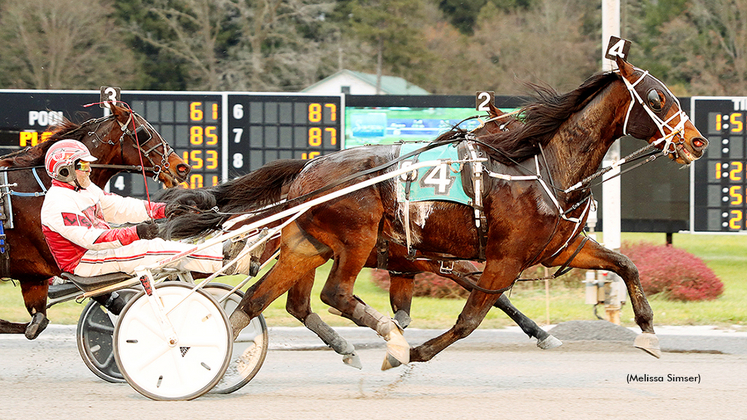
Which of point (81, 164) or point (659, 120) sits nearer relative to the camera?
point (659, 120)

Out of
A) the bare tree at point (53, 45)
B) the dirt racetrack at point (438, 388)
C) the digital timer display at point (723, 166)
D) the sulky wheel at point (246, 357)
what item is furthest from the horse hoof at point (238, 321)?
the bare tree at point (53, 45)

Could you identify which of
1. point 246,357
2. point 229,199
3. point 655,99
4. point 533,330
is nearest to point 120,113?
point 229,199

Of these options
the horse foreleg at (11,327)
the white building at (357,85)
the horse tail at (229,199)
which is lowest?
the horse foreleg at (11,327)

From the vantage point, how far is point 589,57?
3366cm

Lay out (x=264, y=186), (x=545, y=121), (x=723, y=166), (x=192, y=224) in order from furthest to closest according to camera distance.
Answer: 1. (x=723, y=166)
2. (x=264, y=186)
3. (x=192, y=224)
4. (x=545, y=121)

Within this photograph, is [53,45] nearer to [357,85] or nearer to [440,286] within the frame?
[357,85]

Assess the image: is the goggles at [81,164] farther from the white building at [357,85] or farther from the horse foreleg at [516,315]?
the white building at [357,85]

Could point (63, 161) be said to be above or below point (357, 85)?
below

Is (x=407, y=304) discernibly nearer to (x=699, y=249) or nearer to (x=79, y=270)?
(x=79, y=270)

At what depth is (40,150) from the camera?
6625 millimetres

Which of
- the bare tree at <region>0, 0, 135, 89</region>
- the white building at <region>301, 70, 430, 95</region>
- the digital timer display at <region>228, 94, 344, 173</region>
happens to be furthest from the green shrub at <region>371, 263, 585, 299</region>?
the white building at <region>301, 70, 430, 95</region>

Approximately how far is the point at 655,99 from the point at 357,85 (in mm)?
29948

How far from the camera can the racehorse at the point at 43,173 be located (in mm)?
6293

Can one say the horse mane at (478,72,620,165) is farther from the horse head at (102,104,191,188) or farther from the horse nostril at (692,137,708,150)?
the horse head at (102,104,191,188)
